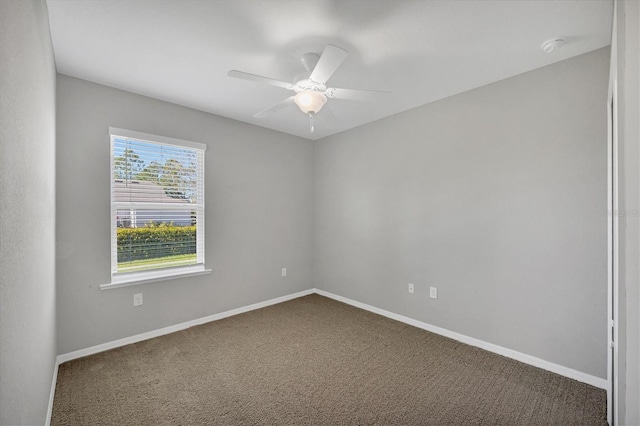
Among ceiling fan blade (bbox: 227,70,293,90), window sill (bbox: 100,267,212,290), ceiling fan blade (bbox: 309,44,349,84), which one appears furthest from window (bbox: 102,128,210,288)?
ceiling fan blade (bbox: 309,44,349,84)

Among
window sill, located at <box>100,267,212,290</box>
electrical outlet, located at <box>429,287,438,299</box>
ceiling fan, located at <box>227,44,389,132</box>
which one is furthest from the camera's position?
electrical outlet, located at <box>429,287,438,299</box>

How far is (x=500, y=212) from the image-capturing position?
2.67m

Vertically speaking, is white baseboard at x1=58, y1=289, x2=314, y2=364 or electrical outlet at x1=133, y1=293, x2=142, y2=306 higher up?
electrical outlet at x1=133, y1=293, x2=142, y2=306

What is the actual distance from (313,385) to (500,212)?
2215mm

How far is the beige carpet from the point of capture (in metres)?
1.88

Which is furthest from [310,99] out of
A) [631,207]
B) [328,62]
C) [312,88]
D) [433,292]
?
[433,292]

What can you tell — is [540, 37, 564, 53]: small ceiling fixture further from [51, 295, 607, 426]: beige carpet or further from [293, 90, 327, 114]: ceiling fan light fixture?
[51, 295, 607, 426]: beige carpet

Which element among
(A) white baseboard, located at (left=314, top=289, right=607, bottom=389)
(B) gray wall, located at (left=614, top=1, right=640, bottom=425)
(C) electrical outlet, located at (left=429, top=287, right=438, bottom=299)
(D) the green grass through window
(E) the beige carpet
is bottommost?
(E) the beige carpet

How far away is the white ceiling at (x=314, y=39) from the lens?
1734 millimetres

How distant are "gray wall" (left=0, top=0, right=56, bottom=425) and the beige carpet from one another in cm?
56

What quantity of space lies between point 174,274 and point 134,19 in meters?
2.36

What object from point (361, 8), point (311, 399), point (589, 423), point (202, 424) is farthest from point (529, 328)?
point (361, 8)

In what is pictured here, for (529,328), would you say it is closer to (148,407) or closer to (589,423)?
(589,423)

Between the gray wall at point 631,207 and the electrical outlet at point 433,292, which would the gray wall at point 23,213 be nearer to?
the gray wall at point 631,207
